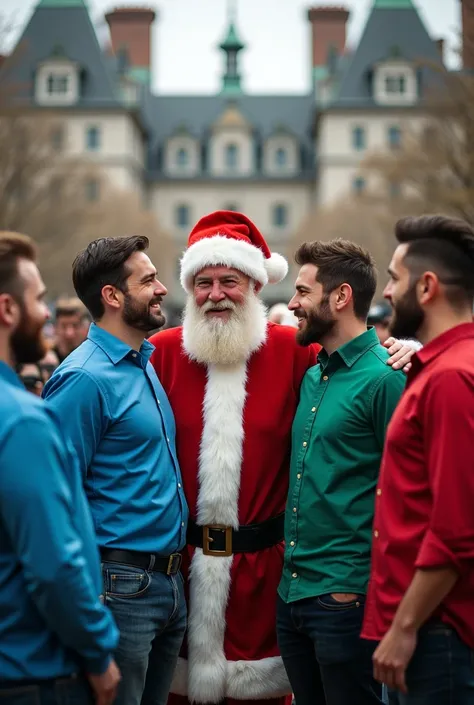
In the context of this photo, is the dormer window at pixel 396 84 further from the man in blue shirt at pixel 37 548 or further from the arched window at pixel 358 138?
the man in blue shirt at pixel 37 548

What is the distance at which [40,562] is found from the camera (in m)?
2.64

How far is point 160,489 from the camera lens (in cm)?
379

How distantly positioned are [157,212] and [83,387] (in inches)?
2683

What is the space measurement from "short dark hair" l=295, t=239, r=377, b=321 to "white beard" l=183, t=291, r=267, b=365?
51 centimetres

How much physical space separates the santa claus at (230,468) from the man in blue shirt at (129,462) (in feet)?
0.92

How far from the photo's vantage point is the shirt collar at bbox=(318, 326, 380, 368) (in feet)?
Result: 13.0

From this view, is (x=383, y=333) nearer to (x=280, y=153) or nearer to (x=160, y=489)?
(x=160, y=489)

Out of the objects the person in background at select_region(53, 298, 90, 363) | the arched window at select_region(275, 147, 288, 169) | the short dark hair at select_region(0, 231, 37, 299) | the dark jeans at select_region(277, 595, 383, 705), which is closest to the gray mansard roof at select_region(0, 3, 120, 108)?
the arched window at select_region(275, 147, 288, 169)

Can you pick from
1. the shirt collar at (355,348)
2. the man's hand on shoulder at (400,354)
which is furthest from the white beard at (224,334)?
the man's hand on shoulder at (400,354)

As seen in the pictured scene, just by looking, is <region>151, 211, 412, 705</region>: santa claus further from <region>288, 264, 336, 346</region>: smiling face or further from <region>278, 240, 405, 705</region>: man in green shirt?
<region>288, 264, 336, 346</region>: smiling face

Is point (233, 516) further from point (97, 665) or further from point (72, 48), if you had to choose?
point (72, 48)

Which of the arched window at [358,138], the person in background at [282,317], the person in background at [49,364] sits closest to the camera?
the person in background at [49,364]

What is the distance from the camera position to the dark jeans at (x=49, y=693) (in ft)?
8.96

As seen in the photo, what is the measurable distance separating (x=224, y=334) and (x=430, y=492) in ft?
5.38
